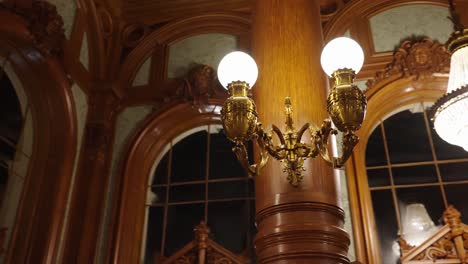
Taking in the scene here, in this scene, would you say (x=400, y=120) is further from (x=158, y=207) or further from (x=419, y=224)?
(x=158, y=207)

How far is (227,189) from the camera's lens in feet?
13.5

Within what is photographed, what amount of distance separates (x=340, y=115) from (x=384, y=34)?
2.85m

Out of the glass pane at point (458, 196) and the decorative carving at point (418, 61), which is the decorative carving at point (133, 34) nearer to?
the decorative carving at point (418, 61)

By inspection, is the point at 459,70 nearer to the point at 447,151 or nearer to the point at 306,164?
the point at 447,151

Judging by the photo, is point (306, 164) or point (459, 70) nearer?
point (306, 164)

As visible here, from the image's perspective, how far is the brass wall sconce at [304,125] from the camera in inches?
71.6

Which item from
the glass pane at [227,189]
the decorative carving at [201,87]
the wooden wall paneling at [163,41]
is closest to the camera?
the glass pane at [227,189]

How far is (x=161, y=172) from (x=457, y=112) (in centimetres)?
268

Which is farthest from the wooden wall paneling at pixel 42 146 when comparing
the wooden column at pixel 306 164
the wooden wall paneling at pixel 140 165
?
the wooden column at pixel 306 164

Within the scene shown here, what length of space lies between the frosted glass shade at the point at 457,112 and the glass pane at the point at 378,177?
3.43ft

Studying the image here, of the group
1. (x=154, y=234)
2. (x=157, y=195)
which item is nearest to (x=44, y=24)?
(x=157, y=195)

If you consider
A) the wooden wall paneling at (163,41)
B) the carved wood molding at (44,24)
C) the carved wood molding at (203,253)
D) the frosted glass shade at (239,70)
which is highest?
the wooden wall paneling at (163,41)

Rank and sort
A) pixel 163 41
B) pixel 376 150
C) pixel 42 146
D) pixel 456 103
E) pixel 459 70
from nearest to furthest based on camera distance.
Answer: pixel 456 103 → pixel 459 70 → pixel 42 146 → pixel 376 150 → pixel 163 41

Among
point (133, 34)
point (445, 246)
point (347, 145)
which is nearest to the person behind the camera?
point (347, 145)
